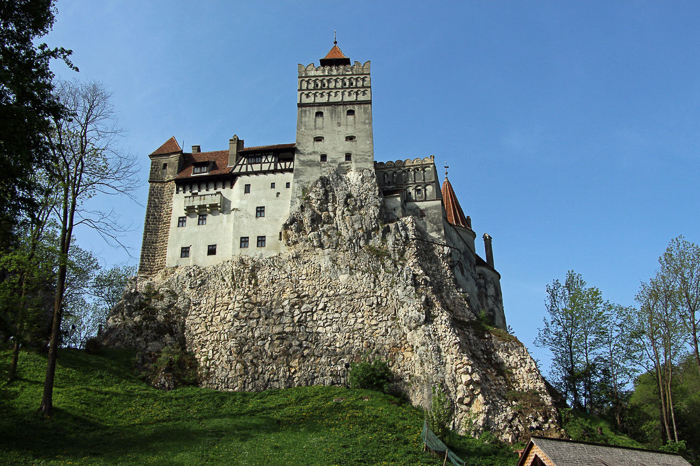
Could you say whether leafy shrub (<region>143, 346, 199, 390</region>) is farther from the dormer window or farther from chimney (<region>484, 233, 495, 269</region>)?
chimney (<region>484, 233, 495, 269</region>)

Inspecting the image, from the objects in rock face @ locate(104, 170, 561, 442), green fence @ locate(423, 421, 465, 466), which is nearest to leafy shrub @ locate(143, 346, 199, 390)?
rock face @ locate(104, 170, 561, 442)

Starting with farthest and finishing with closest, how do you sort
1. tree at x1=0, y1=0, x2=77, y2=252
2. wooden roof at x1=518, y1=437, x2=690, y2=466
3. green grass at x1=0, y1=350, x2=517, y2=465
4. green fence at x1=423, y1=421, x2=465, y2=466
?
green fence at x1=423, y1=421, x2=465, y2=466
green grass at x1=0, y1=350, x2=517, y2=465
wooden roof at x1=518, y1=437, x2=690, y2=466
tree at x1=0, y1=0, x2=77, y2=252

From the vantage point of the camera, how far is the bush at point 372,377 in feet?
126

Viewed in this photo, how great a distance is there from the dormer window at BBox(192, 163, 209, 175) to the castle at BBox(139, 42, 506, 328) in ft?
0.47

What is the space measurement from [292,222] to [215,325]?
1050cm

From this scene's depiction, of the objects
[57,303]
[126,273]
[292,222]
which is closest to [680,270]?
[292,222]

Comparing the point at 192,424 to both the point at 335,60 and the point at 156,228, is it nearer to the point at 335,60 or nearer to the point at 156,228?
the point at 156,228

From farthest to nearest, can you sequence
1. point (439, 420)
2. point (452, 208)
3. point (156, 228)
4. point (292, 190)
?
point (452, 208) → point (156, 228) → point (292, 190) → point (439, 420)

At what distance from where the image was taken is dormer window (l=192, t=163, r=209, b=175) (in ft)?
173

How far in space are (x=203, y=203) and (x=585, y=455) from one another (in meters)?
37.2

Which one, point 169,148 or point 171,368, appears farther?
point 169,148

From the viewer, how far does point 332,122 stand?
53.1 metres

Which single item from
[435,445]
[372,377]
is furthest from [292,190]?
[435,445]

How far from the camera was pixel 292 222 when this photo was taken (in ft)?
157
